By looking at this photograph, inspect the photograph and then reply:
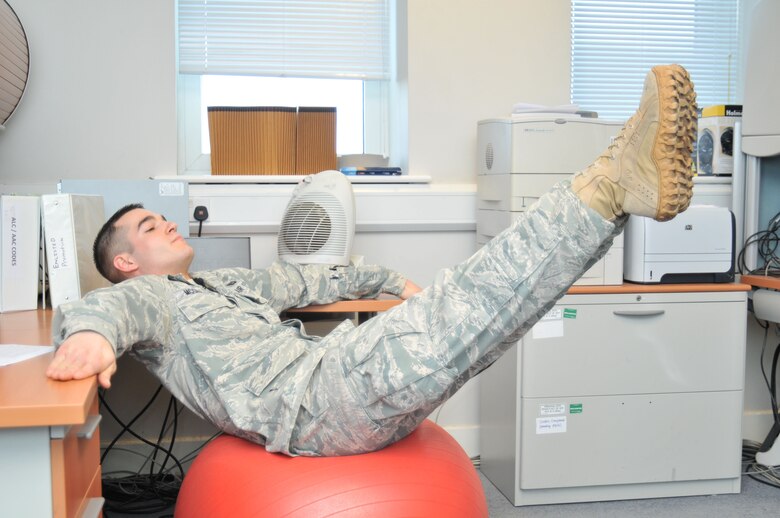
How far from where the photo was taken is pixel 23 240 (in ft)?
6.34

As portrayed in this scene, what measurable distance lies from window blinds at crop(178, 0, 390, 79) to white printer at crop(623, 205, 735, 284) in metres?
1.25

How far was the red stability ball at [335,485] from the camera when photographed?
4.40 ft

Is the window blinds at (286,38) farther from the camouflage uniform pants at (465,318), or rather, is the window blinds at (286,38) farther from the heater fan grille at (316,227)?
the camouflage uniform pants at (465,318)

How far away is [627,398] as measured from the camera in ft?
8.23

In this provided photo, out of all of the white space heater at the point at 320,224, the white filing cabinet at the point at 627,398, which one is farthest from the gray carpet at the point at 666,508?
the white space heater at the point at 320,224

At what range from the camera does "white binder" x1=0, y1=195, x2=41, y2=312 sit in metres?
1.90

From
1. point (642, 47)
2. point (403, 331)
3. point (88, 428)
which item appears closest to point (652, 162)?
point (403, 331)

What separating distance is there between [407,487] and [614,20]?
103 inches

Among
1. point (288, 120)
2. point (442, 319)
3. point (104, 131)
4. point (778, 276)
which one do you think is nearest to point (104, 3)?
point (104, 131)

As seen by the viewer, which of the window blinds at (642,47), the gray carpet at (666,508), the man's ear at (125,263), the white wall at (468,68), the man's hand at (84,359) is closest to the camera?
the man's hand at (84,359)

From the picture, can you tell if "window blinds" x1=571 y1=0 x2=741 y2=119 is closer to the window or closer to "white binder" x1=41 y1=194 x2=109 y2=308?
the window

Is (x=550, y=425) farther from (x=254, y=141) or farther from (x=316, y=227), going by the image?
(x=254, y=141)

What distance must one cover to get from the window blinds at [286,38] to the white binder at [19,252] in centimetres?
122

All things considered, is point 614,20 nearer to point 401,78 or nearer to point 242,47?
point 401,78
